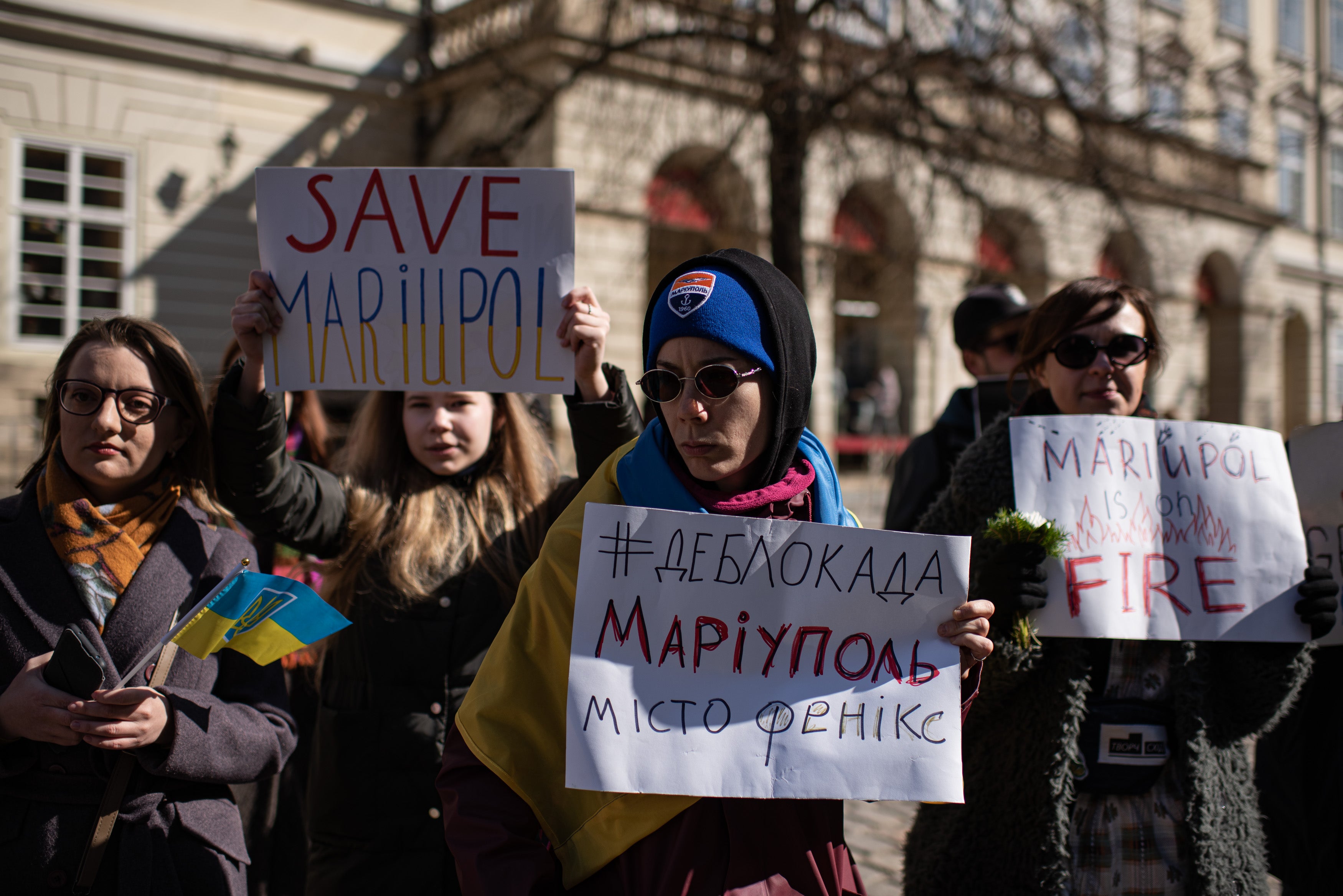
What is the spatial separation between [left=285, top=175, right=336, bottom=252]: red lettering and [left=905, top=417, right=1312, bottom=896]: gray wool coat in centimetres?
151

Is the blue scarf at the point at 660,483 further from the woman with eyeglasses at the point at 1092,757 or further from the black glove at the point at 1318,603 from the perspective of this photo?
the black glove at the point at 1318,603

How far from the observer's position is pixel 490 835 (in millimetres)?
1442

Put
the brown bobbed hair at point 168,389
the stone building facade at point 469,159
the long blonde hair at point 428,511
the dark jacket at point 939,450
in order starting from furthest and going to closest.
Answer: the stone building facade at point 469,159, the dark jacket at point 939,450, the long blonde hair at point 428,511, the brown bobbed hair at point 168,389

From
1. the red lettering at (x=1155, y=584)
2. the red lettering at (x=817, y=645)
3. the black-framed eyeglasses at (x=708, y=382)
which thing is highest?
the black-framed eyeglasses at (x=708, y=382)

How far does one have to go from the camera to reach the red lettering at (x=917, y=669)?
158 centimetres

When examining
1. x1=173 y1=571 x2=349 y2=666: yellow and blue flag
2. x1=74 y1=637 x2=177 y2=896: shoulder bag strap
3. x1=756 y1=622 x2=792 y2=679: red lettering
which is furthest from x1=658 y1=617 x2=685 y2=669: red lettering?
x1=74 y1=637 x2=177 y2=896: shoulder bag strap

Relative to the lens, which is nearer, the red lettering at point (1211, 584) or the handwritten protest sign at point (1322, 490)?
the red lettering at point (1211, 584)

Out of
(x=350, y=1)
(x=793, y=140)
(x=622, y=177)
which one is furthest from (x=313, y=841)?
(x=350, y=1)

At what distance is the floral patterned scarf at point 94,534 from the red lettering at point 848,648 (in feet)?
4.68

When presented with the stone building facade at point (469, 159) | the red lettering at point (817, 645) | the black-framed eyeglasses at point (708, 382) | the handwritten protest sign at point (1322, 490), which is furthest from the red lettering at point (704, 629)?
the stone building facade at point (469, 159)

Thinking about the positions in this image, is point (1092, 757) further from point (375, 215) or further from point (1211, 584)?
point (375, 215)

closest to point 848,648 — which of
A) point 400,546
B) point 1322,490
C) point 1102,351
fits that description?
point 1102,351

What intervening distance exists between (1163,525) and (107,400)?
224 centimetres

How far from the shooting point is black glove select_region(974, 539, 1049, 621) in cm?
193
